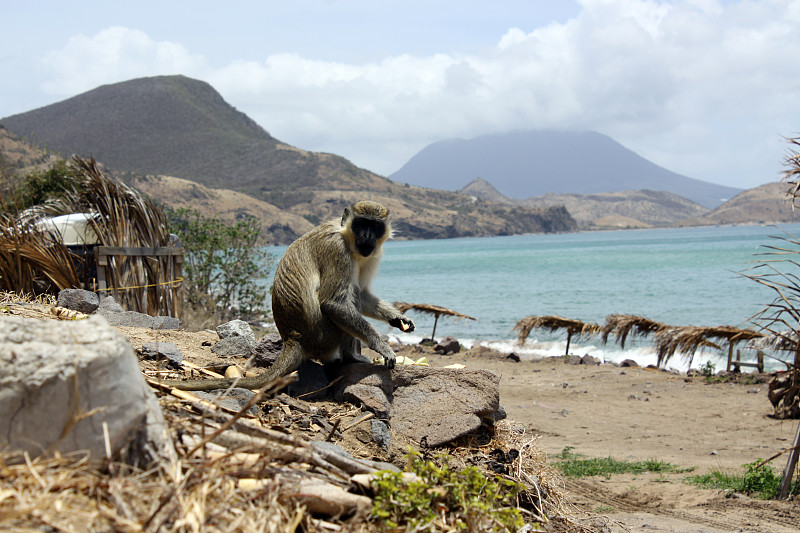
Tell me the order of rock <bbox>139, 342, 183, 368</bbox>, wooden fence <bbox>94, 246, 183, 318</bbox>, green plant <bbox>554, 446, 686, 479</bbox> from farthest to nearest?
wooden fence <bbox>94, 246, 183, 318</bbox> < green plant <bbox>554, 446, 686, 479</bbox> < rock <bbox>139, 342, 183, 368</bbox>

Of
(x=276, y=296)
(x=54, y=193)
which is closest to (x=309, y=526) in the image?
(x=276, y=296)

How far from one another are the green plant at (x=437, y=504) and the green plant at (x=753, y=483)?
642 cm

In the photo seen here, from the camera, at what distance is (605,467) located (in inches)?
367

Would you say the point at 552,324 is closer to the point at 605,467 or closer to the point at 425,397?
the point at 605,467

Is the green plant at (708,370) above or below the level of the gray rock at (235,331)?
below

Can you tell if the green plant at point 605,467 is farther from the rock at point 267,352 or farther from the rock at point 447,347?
the rock at point 447,347

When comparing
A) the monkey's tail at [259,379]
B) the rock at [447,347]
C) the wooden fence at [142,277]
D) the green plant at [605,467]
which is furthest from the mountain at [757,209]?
the monkey's tail at [259,379]

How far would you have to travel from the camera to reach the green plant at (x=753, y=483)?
26.6 ft

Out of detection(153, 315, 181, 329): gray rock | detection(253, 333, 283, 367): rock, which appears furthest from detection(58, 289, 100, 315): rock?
detection(253, 333, 283, 367): rock

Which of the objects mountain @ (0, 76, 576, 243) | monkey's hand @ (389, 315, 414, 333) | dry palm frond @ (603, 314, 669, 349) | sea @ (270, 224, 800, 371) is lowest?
sea @ (270, 224, 800, 371)

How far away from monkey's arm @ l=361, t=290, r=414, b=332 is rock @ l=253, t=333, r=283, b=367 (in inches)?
36.6

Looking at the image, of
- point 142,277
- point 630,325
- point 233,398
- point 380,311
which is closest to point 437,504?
point 233,398

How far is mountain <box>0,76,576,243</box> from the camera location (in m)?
103

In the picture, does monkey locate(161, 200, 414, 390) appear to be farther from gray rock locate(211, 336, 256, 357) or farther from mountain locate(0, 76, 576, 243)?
mountain locate(0, 76, 576, 243)
